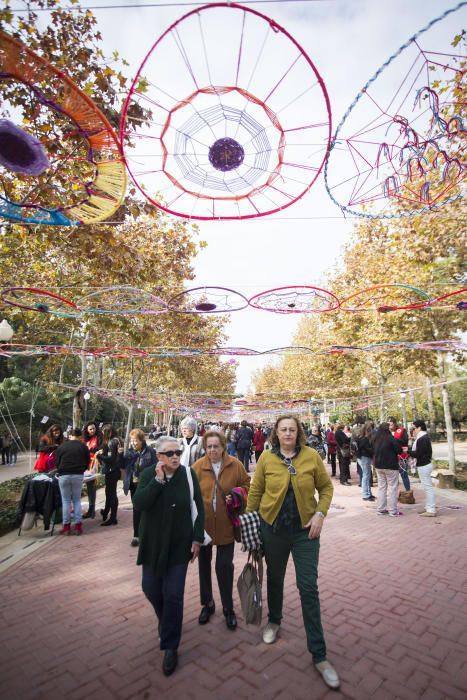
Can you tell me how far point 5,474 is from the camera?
611 inches

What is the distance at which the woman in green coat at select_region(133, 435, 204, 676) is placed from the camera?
276 cm

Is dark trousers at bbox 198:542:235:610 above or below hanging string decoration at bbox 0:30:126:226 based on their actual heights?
below

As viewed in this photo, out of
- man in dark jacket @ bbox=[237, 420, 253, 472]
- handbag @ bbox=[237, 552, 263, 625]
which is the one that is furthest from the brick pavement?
man in dark jacket @ bbox=[237, 420, 253, 472]

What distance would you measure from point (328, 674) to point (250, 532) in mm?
1044

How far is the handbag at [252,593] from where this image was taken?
313 cm

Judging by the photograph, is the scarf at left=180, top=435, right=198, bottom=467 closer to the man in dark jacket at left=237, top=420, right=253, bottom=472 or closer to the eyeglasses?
the eyeglasses

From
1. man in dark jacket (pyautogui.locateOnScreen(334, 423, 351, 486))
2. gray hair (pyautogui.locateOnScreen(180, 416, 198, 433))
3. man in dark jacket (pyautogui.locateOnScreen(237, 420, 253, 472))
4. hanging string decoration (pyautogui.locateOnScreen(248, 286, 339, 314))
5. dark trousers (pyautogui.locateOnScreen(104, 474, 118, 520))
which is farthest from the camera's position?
man in dark jacket (pyautogui.locateOnScreen(237, 420, 253, 472))

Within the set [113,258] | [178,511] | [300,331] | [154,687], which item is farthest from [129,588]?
[300,331]

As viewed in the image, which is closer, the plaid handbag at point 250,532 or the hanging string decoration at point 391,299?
the plaid handbag at point 250,532

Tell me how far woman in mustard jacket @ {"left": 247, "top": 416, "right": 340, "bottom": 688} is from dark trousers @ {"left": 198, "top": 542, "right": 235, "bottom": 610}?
39 cm

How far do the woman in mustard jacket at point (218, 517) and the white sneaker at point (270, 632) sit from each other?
0.33 metres

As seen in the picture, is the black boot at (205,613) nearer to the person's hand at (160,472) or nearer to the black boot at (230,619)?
the black boot at (230,619)

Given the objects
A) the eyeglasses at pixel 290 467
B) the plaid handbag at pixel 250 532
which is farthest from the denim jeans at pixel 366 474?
the eyeglasses at pixel 290 467

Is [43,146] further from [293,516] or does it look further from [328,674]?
[328,674]
